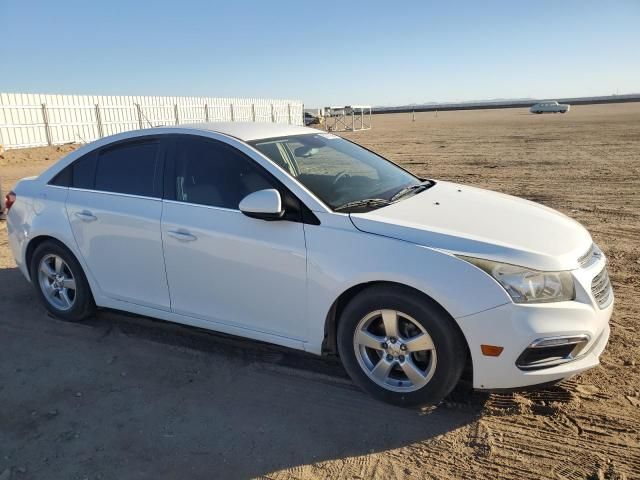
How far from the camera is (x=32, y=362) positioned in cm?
407

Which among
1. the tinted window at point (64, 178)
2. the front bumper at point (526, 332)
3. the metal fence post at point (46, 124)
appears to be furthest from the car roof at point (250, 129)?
the metal fence post at point (46, 124)

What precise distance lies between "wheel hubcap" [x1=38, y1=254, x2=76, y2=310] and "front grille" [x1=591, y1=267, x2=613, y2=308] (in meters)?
4.11

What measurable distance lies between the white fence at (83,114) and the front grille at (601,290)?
18.9 m

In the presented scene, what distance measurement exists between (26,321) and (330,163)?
319 cm

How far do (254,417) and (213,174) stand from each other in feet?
5.77

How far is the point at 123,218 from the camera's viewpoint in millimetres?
4164

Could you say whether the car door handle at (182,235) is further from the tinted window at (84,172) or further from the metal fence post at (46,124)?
the metal fence post at (46,124)

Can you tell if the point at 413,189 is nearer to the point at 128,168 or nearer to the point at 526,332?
the point at 526,332

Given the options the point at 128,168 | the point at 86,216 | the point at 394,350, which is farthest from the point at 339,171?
the point at 86,216

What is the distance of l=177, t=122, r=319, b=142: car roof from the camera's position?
406 cm

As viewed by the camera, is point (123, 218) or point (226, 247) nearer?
point (226, 247)

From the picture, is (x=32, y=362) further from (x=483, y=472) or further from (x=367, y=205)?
(x=483, y=472)

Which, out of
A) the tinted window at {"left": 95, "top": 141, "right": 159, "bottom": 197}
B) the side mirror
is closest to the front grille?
the side mirror

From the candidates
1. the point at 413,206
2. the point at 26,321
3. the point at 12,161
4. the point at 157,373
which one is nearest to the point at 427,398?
the point at 413,206
